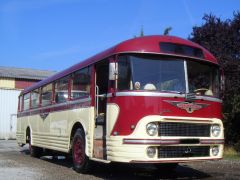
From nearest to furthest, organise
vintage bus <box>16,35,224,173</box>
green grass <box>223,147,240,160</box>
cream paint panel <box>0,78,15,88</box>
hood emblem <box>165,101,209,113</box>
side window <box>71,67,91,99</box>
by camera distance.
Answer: vintage bus <box>16,35,224,173</box>
hood emblem <box>165,101,209,113</box>
side window <box>71,67,91,99</box>
green grass <box>223,147,240,160</box>
cream paint panel <box>0,78,15,88</box>

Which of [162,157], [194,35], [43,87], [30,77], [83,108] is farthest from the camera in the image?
[30,77]

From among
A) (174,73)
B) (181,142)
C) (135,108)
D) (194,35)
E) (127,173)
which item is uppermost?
(194,35)

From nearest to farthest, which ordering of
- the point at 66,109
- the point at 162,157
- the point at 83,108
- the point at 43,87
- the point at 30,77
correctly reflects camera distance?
the point at 162,157, the point at 83,108, the point at 66,109, the point at 43,87, the point at 30,77

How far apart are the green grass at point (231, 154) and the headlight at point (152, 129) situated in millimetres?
8219

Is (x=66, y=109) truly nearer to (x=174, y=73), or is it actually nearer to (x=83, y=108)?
(x=83, y=108)

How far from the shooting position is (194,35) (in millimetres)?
21047

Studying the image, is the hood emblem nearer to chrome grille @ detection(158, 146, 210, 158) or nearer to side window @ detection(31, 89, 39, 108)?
chrome grille @ detection(158, 146, 210, 158)

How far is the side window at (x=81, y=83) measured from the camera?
1187 centimetres

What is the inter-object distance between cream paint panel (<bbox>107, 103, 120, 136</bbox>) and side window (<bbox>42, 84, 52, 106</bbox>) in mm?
5521

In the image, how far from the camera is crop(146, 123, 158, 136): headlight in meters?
9.41

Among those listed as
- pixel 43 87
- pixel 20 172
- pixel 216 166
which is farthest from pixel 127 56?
pixel 43 87

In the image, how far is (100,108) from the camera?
446 inches

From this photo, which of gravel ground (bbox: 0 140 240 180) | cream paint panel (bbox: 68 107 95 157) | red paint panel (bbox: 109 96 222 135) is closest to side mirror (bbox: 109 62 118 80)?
red paint panel (bbox: 109 96 222 135)

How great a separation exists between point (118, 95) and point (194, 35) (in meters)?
11.9
